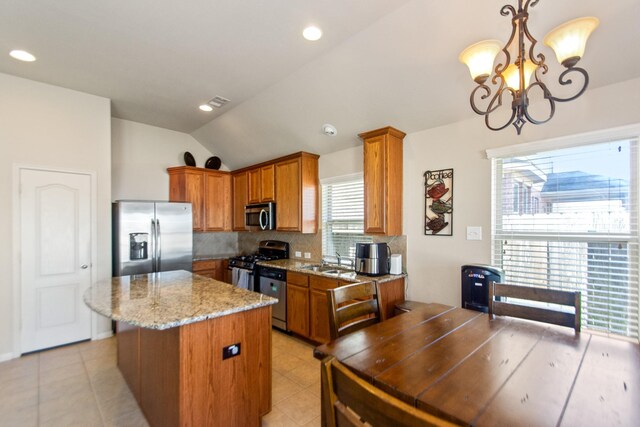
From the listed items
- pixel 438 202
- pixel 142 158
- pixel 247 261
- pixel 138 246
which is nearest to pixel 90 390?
pixel 138 246

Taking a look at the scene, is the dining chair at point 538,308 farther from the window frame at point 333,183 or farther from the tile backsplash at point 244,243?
the tile backsplash at point 244,243

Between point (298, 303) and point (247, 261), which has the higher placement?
point (247, 261)

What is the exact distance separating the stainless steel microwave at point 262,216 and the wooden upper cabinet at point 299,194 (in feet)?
0.49

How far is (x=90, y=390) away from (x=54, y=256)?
180cm

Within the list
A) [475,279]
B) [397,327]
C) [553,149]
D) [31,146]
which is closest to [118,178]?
[31,146]

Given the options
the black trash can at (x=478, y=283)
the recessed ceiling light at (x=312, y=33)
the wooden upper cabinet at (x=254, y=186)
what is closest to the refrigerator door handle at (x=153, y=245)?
the wooden upper cabinet at (x=254, y=186)

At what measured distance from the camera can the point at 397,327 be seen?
67.0 inches

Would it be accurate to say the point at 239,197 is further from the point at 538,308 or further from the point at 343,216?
the point at 538,308

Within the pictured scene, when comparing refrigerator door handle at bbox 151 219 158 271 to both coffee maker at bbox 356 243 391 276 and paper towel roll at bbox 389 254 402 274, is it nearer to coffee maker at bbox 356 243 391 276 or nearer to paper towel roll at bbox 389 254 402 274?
coffee maker at bbox 356 243 391 276

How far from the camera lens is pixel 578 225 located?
231 cm

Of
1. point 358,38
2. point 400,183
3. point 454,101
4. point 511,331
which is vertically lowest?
point 511,331

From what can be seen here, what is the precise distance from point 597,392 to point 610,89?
7.34 feet

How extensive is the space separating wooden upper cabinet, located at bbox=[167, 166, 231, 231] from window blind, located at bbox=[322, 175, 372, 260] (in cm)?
218

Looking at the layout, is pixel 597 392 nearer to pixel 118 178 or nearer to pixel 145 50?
pixel 145 50
